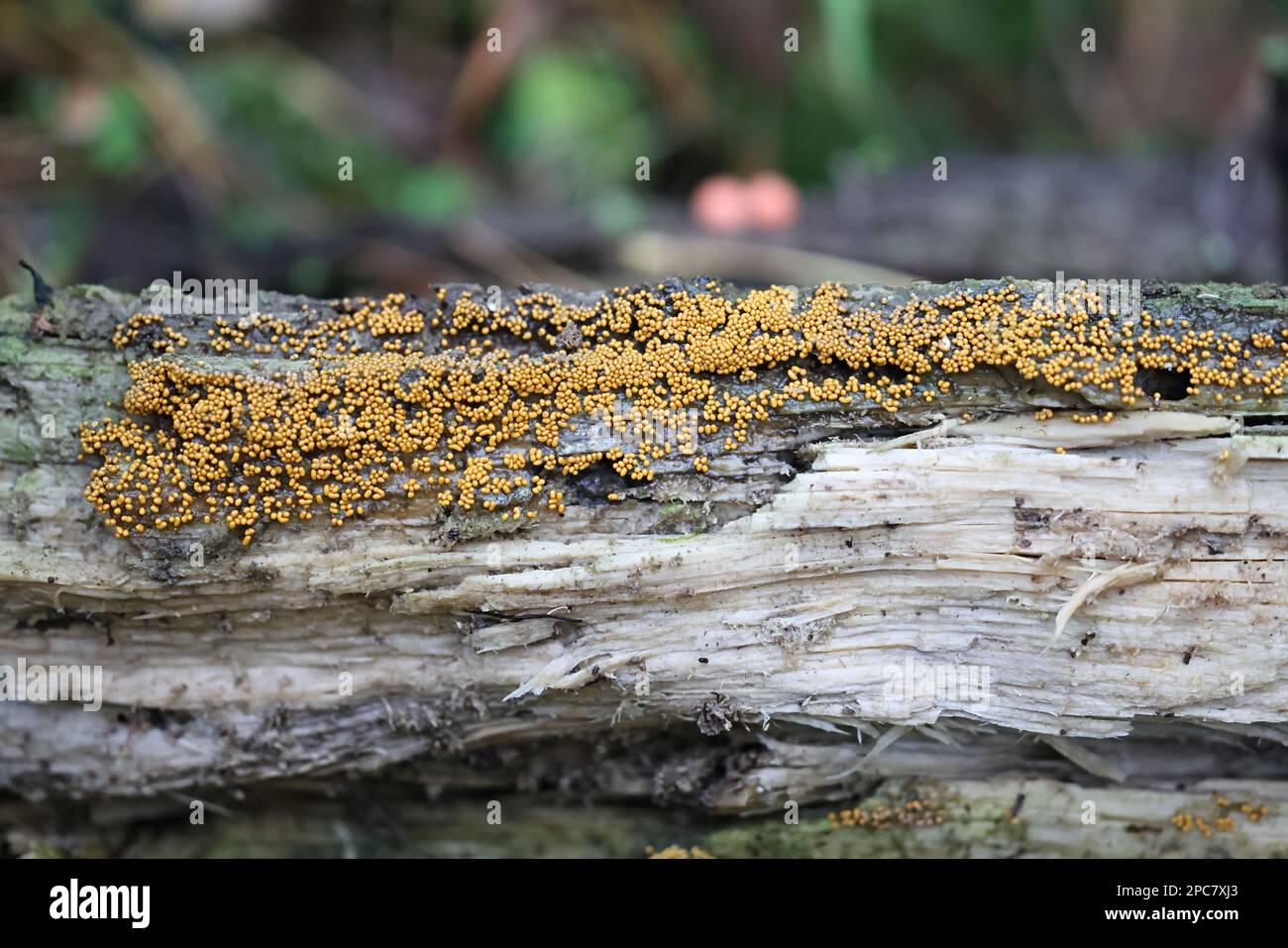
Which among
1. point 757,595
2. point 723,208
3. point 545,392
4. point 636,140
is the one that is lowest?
point 757,595

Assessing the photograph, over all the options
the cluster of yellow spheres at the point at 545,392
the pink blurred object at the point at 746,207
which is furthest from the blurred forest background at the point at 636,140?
the cluster of yellow spheres at the point at 545,392

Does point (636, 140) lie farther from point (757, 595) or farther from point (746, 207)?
point (757, 595)

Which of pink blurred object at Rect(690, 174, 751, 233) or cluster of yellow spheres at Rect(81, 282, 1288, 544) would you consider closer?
cluster of yellow spheres at Rect(81, 282, 1288, 544)

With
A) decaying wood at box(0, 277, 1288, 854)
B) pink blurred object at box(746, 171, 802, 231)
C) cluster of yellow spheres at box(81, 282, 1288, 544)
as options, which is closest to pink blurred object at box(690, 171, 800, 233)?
pink blurred object at box(746, 171, 802, 231)

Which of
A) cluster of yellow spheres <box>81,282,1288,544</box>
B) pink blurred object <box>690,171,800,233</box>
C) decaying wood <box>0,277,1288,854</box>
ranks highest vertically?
pink blurred object <box>690,171,800,233</box>

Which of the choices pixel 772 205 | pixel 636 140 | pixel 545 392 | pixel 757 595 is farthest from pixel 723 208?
pixel 757 595

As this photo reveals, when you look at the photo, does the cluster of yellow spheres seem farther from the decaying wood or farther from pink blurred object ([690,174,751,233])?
pink blurred object ([690,174,751,233])
